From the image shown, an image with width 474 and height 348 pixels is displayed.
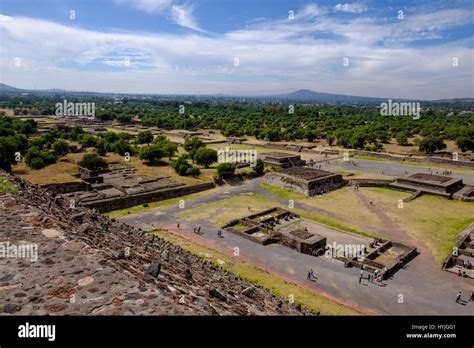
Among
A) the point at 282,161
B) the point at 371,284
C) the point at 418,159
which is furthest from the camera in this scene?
the point at 418,159

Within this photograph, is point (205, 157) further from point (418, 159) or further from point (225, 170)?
point (418, 159)

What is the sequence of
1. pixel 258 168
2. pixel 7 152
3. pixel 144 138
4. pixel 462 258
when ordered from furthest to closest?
pixel 144 138
pixel 258 168
pixel 7 152
pixel 462 258

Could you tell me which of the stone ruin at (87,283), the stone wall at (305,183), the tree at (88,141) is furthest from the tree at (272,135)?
the stone ruin at (87,283)

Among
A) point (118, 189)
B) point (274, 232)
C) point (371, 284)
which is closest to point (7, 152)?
point (118, 189)

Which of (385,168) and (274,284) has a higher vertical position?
(385,168)

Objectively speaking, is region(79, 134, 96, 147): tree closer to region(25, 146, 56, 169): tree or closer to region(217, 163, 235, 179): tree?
region(25, 146, 56, 169): tree

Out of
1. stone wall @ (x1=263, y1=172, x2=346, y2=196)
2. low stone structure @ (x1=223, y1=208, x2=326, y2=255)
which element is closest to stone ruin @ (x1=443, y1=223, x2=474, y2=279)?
low stone structure @ (x1=223, y1=208, x2=326, y2=255)
